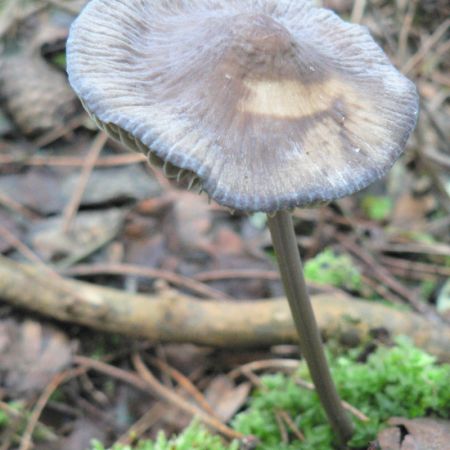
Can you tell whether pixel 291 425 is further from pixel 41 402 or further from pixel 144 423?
pixel 41 402

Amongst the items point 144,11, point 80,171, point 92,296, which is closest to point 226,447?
point 92,296

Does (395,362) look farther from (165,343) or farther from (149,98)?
(149,98)

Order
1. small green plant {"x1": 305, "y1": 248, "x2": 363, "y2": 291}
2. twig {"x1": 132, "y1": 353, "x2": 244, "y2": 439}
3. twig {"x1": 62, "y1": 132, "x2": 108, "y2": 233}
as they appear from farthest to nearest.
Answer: twig {"x1": 62, "y1": 132, "x2": 108, "y2": 233} < small green plant {"x1": 305, "y1": 248, "x2": 363, "y2": 291} < twig {"x1": 132, "y1": 353, "x2": 244, "y2": 439}

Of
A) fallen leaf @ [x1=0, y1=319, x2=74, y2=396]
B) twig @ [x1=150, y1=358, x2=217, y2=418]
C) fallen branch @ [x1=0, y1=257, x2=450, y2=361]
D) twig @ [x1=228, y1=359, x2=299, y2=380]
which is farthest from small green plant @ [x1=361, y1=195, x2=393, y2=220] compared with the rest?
fallen leaf @ [x1=0, y1=319, x2=74, y2=396]

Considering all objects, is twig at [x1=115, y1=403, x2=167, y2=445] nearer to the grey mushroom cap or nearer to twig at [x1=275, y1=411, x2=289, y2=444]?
twig at [x1=275, y1=411, x2=289, y2=444]

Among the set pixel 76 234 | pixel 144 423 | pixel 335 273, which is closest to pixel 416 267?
pixel 335 273

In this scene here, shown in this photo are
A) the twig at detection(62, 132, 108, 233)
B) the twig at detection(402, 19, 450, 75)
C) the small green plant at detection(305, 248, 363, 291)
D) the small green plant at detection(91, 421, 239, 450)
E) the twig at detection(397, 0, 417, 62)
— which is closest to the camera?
the small green plant at detection(91, 421, 239, 450)

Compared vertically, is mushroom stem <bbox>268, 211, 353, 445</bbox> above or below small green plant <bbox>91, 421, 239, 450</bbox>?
above
